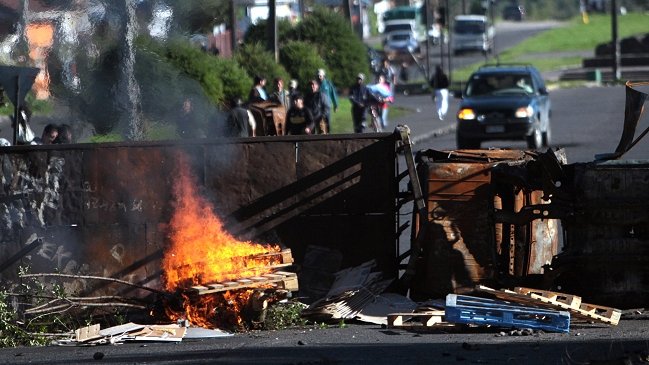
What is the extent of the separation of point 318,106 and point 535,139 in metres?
5.49

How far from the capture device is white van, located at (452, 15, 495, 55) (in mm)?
72312

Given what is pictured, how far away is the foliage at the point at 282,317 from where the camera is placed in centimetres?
1124

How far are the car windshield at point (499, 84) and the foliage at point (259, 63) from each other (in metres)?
5.20

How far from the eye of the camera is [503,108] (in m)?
27.5

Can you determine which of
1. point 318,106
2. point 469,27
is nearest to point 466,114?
point 318,106

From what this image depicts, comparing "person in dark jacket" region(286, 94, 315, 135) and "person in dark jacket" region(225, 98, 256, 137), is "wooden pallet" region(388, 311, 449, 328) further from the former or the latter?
"person in dark jacket" region(286, 94, 315, 135)

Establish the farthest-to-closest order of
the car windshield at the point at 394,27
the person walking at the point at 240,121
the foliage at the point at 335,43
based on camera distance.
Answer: the car windshield at the point at 394,27 → the foliage at the point at 335,43 → the person walking at the point at 240,121

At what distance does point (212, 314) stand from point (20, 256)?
73.3 inches

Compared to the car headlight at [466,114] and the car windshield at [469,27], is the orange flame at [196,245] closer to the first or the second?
the car headlight at [466,114]

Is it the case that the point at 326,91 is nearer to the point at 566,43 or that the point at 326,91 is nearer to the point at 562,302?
the point at 562,302

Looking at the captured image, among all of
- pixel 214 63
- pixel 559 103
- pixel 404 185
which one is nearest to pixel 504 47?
pixel 559 103

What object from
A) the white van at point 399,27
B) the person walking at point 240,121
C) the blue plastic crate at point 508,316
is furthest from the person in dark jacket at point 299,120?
the white van at point 399,27

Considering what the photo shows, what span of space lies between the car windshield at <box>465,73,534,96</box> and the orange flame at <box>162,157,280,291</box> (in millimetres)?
16910

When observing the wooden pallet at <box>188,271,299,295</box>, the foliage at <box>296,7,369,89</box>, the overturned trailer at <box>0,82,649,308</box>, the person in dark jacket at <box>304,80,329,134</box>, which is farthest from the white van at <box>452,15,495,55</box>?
the wooden pallet at <box>188,271,299,295</box>
